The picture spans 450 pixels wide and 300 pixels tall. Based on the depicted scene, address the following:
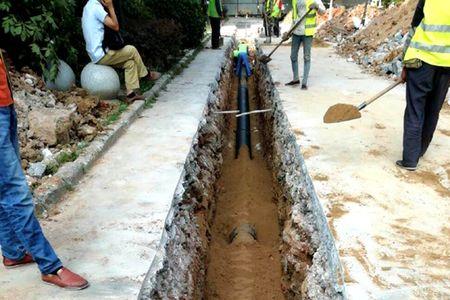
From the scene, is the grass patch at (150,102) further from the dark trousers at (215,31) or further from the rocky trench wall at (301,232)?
the dark trousers at (215,31)

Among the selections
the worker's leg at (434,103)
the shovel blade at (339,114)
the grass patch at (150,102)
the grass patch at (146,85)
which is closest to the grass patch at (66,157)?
the grass patch at (150,102)

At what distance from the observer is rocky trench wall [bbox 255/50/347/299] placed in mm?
3219

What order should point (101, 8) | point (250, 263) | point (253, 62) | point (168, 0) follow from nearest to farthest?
1. point (250, 263)
2. point (101, 8)
3. point (168, 0)
4. point (253, 62)

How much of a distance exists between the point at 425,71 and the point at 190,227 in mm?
2688

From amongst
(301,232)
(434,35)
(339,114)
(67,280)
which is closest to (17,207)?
(67,280)

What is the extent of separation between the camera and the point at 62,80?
6.26 metres

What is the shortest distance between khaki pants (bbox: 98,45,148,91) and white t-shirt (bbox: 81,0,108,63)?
5.0 inches

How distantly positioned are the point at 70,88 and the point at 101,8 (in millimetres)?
1207

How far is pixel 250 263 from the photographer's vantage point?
4574 mm

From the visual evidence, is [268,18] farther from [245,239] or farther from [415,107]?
[245,239]

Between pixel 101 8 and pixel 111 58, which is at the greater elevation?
pixel 101 8

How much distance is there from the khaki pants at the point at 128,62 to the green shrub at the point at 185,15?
4029 mm

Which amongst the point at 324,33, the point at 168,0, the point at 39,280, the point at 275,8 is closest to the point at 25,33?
the point at 39,280

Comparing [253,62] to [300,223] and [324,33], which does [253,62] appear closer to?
[324,33]
